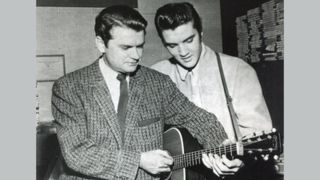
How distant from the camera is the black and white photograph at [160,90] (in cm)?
149

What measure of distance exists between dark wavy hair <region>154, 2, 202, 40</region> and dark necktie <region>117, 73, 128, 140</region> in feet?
0.98

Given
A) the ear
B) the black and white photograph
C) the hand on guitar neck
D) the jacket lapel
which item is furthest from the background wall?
the hand on guitar neck

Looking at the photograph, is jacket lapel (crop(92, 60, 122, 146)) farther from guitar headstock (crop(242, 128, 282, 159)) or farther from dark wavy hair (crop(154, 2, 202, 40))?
guitar headstock (crop(242, 128, 282, 159))

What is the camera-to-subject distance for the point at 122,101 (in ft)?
5.10

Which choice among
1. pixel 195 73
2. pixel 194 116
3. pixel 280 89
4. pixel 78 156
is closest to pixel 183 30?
pixel 195 73

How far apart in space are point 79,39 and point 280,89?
868mm

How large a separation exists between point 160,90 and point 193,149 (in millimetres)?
273

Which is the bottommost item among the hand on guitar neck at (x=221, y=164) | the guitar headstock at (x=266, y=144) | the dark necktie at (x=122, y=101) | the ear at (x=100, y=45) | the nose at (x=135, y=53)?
the hand on guitar neck at (x=221, y=164)

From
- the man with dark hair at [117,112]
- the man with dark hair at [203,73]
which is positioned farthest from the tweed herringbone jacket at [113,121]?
the man with dark hair at [203,73]

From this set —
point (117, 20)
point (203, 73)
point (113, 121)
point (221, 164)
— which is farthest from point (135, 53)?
point (221, 164)

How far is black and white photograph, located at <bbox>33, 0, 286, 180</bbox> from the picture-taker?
1.49 meters

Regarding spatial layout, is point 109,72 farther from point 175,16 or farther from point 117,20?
point 175,16

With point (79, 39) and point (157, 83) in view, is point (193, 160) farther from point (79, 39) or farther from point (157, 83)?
point (79, 39)

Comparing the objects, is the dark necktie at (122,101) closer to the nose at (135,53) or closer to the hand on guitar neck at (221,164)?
the nose at (135,53)
